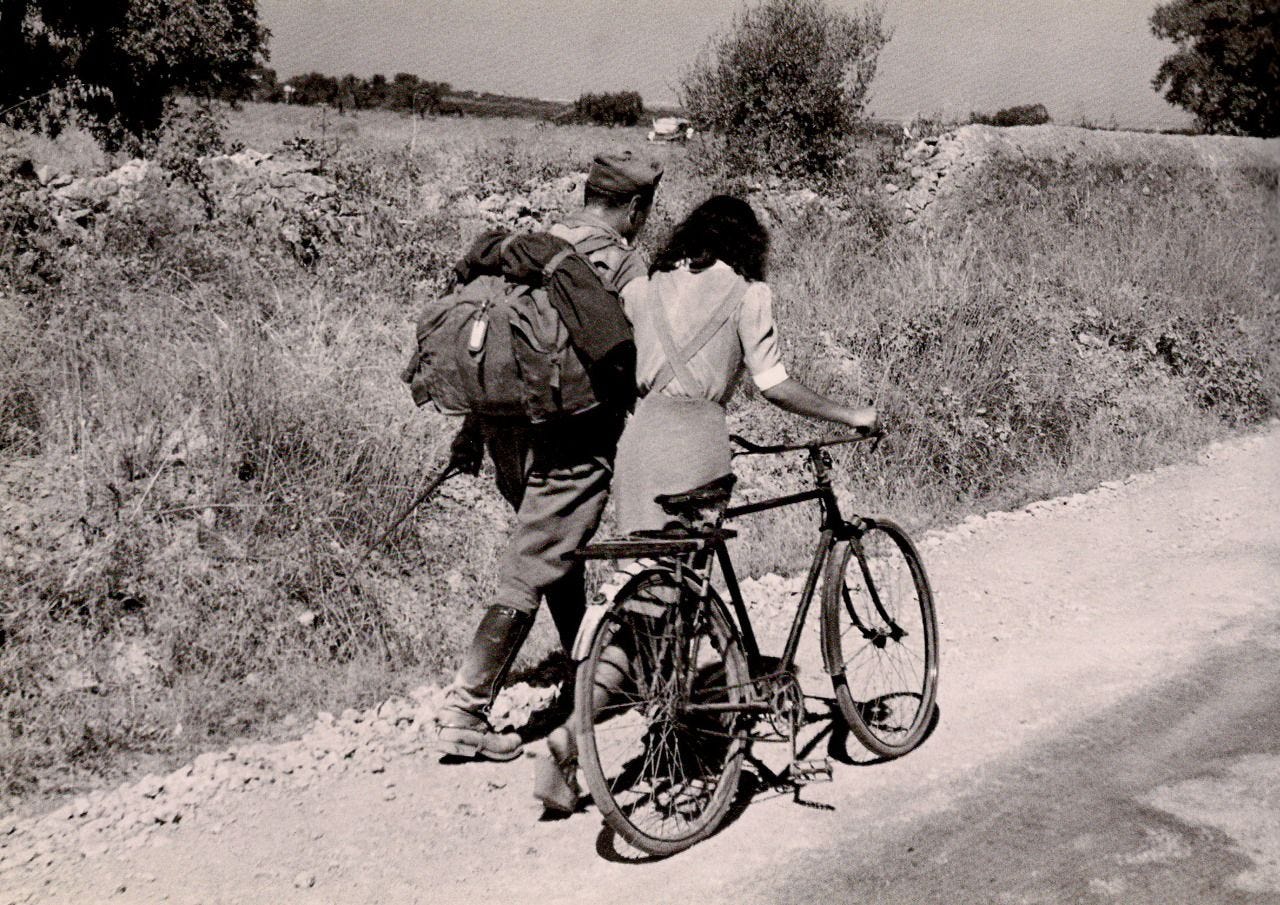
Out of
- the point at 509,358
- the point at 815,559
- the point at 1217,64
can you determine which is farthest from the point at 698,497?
the point at 1217,64

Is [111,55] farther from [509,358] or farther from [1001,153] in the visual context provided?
[509,358]

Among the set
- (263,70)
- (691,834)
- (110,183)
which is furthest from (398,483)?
(263,70)

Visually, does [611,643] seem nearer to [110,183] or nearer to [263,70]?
[110,183]

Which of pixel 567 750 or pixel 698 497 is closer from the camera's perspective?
pixel 567 750

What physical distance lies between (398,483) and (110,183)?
4.74 metres

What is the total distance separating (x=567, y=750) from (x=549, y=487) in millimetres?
899

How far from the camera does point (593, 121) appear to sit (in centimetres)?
2800

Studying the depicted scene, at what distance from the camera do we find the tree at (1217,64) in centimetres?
3350

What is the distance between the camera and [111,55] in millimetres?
20078

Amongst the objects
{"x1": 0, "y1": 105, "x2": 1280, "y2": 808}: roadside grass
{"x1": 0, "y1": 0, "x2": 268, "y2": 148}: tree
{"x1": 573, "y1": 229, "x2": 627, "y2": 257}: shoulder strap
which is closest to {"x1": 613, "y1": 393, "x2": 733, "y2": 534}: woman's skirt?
{"x1": 573, "y1": 229, "x2": 627, "y2": 257}: shoulder strap

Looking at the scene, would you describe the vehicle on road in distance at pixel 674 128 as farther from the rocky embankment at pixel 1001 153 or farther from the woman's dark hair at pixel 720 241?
the woman's dark hair at pixel 720 241

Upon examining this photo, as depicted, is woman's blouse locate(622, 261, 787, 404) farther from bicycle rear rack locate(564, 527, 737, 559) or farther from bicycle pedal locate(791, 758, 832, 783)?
bicycle pedal locate(791, 758, 832, 783)

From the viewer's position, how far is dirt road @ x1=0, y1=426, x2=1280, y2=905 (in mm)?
3258

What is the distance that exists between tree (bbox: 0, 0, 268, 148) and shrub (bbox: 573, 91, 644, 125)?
740 cm
